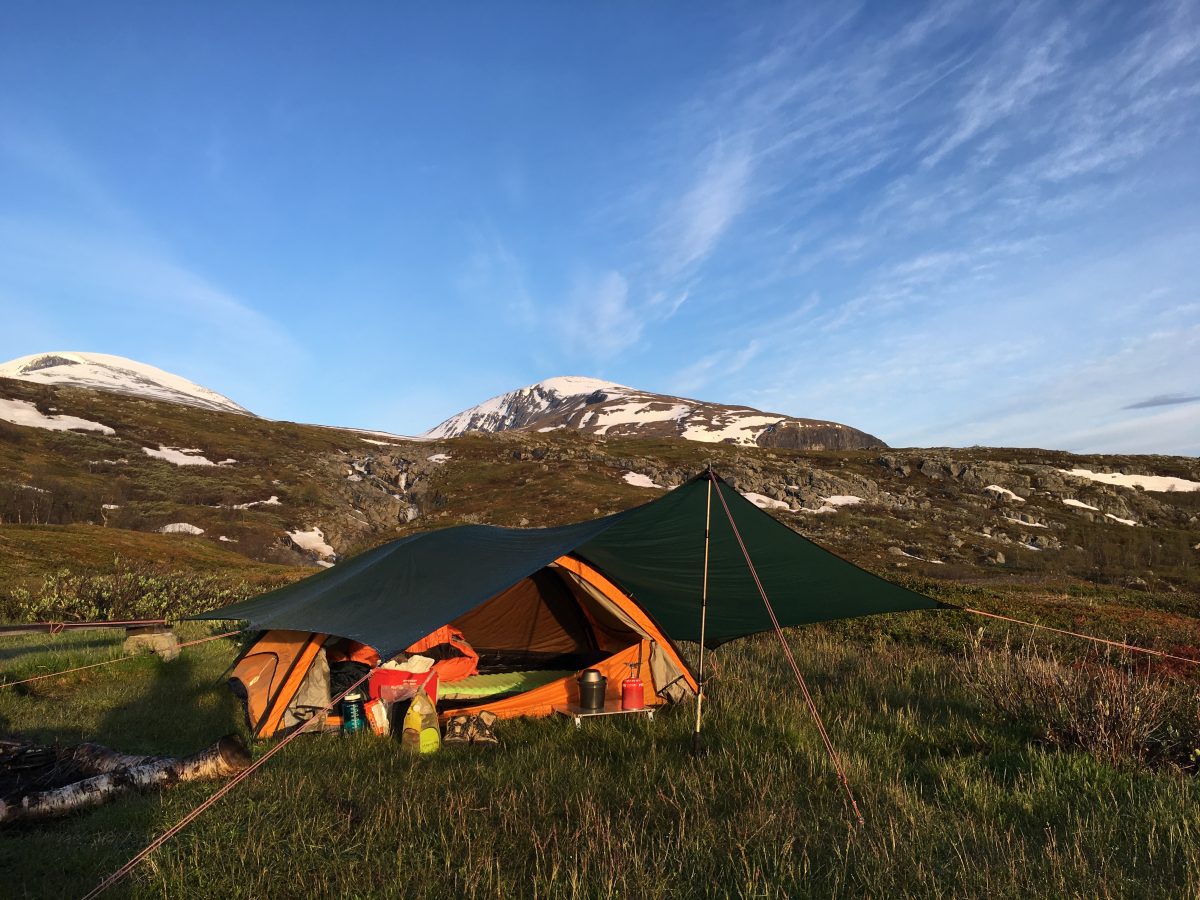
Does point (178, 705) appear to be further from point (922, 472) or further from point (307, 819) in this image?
point (922, 472)

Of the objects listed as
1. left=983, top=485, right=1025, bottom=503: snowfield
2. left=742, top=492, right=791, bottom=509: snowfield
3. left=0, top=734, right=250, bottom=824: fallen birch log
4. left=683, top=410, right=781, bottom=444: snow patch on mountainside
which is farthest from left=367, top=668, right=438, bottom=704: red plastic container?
left=683, top=410, right=781, bottom=444: snow patch on mountainside

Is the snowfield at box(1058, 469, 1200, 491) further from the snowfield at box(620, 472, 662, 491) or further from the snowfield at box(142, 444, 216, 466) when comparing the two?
the snowfield at box(142, 444, 216, 466)

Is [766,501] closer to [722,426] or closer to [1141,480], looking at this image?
[1141,480]

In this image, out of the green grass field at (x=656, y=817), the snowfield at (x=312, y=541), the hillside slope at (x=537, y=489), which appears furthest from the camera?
the snowfield at (x=312, y=541)

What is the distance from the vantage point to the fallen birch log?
17.5ft

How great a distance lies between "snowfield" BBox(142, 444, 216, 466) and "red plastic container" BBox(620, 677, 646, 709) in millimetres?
74353

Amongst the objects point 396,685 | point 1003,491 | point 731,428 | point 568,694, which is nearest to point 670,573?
point 568,694

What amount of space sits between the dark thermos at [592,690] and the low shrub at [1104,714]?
4578 millimetres

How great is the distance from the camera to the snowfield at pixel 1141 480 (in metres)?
80.7

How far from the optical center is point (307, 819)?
5.05 m

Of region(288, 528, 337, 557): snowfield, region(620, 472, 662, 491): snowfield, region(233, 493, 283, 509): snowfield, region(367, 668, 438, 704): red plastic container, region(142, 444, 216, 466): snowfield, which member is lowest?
region(367, 668, 438, 704): red plastic container

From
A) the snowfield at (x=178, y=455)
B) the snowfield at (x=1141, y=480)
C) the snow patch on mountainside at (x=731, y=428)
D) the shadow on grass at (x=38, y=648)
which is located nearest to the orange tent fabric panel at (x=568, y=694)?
the shadow on grass at (x=38, y=648)

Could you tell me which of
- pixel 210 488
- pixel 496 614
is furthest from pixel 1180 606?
pixel 210 488

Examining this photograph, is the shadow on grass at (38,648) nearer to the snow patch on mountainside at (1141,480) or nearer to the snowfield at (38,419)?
the snowfield at (38,419)
